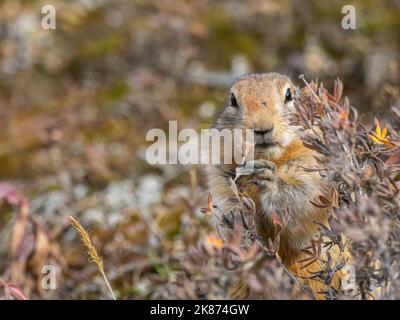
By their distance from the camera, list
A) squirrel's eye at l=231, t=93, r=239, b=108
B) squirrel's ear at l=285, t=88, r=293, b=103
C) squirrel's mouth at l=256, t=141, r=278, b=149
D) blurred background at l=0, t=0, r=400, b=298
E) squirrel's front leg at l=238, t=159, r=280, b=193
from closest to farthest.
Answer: squirrel's front leg at l=238, t=159, r=280, b=193 → squirrel's mouth at l=256, t=141, r=278, b=149 → squirrel's ear at l=285, t=88, r=293, b=103 → squirrel's eye at l=231, t=93, r=239, b=108 → blurred background at l=0, t=0, r=400, b=298

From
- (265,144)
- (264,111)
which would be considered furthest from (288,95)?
(265,144)

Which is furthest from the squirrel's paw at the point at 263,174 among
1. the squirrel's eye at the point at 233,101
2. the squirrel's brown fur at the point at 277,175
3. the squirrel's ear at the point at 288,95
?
the squirrel's eye at the point at 233,101

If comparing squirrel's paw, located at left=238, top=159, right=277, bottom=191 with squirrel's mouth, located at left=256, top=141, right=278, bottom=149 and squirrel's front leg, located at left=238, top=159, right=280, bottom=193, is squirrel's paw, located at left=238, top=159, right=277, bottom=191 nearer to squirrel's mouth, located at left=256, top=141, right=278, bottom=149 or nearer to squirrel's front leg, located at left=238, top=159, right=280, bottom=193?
squirrel's front leg, located at left=238, top=159, right=280, bottom=193

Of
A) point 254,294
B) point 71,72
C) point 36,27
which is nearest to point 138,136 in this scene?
point 71,72

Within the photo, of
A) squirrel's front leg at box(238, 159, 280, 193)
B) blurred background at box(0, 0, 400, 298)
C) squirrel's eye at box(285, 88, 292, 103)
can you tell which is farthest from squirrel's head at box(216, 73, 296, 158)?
blurred background at box(0, 0, 400, 298)

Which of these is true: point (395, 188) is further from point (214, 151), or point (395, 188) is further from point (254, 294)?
point (214, 151)
